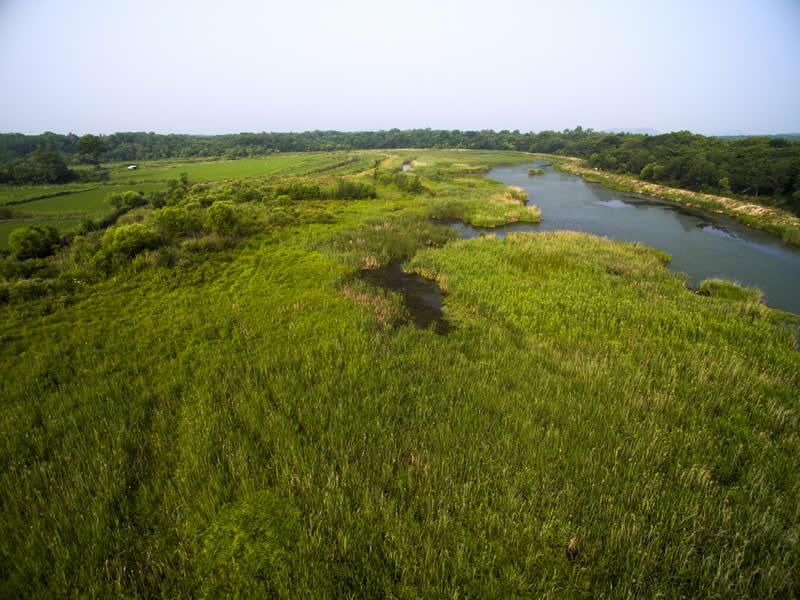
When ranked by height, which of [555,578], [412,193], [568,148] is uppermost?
[568,148]

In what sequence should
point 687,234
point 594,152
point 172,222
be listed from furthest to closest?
point 594,152
point 687,234
point 172,222

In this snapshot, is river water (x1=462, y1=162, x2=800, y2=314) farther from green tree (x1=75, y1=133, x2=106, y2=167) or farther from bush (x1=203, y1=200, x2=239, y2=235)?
green tree (x1=75, y1=133, x2=106, y2=167)

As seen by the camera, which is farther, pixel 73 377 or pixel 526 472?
pixel 73 377

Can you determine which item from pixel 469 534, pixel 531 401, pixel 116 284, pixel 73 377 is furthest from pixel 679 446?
pixel 116 284

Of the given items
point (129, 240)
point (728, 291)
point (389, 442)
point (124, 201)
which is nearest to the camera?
point (389, 442)

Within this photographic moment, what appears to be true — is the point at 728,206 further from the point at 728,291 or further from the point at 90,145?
the point at 90,145

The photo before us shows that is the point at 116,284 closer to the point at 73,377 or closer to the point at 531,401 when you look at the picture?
the point at 73,377

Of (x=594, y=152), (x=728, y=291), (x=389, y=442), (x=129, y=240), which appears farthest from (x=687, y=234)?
(x=594, y=152)

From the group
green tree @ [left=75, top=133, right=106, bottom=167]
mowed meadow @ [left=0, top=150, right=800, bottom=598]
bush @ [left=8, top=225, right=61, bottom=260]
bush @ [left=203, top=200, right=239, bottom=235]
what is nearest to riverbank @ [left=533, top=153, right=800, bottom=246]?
mowed meadow @ [left=0, top=150, right=800, bottom=598]
